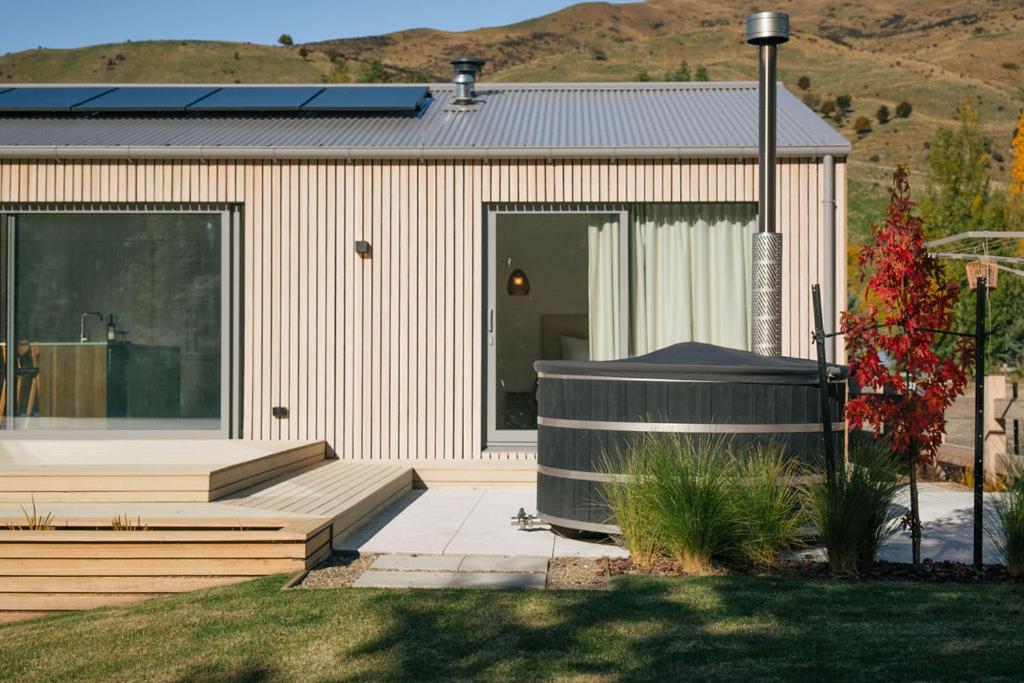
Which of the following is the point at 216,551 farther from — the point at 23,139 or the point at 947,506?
the point at 23,139

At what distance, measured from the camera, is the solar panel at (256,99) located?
36.7ft

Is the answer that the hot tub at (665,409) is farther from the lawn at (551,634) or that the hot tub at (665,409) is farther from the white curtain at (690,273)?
the white curtain at (690,273)

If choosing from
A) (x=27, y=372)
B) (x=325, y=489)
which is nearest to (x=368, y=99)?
(x=27, y=372)

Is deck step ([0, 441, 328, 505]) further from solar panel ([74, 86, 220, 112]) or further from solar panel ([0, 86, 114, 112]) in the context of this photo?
solar panel ([0, 86, 114, 112])

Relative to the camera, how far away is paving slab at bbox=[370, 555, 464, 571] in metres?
6.02

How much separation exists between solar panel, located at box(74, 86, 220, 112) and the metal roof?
0.10 metres

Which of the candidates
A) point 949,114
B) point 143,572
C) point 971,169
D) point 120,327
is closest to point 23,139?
point 120,327

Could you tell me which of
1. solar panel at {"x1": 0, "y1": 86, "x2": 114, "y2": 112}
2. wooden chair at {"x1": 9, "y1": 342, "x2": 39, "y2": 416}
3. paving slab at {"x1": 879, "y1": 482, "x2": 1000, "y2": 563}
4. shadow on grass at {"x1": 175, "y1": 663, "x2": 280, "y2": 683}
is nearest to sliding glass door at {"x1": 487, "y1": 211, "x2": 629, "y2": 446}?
paving slab at {"x1": 879, "y1": 482, "x2": 1000, "y2": 563}

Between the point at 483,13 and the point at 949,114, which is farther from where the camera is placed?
the point at 483,13

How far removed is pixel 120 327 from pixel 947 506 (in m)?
6.75

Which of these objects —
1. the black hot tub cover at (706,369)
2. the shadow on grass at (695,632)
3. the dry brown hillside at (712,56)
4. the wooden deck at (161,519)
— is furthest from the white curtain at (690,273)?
the dry brown hillside at (712,56)

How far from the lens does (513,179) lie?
973cm

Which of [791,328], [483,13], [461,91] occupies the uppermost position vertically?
[483,13]

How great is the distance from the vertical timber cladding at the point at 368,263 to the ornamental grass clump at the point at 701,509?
147 inches
